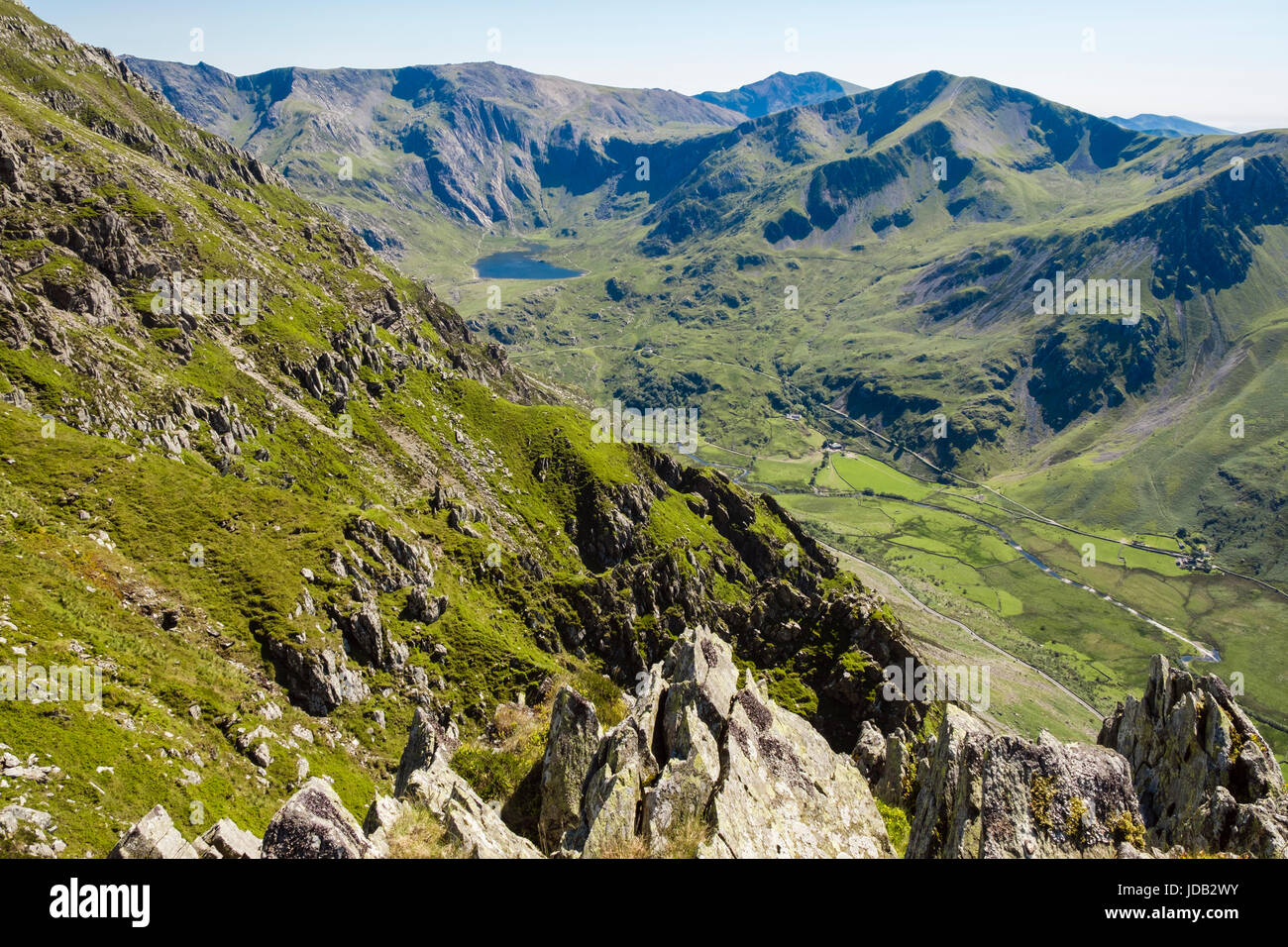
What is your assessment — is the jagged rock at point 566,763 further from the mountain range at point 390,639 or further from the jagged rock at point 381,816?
the jagged rock at point 381,816

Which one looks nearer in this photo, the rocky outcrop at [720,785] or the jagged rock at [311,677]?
the rocky outcrop at [720,785]

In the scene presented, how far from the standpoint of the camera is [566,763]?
3809cm

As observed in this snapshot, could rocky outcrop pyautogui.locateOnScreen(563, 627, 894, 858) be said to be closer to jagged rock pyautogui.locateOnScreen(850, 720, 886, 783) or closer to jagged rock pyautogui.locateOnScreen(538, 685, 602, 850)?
jagged rock pyautogui.locateOnScreen(538, 685, 602, 850)

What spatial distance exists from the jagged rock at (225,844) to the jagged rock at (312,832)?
3786mm

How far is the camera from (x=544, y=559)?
155625mm

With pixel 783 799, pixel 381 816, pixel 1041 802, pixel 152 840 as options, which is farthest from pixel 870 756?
pixel 152 840

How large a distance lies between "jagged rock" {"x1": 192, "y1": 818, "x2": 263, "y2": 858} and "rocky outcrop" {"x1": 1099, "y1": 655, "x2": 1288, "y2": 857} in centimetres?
4698

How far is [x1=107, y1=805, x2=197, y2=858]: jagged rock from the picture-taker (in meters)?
24.3

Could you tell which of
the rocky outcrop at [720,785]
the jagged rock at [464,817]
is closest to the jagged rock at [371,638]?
the rocky outcrop at [720,785]

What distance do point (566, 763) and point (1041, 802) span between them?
23.9 metres

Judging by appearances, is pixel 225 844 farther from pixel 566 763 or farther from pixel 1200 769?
pixel 1200 769

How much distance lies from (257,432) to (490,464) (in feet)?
188

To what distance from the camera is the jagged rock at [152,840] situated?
24297mm
